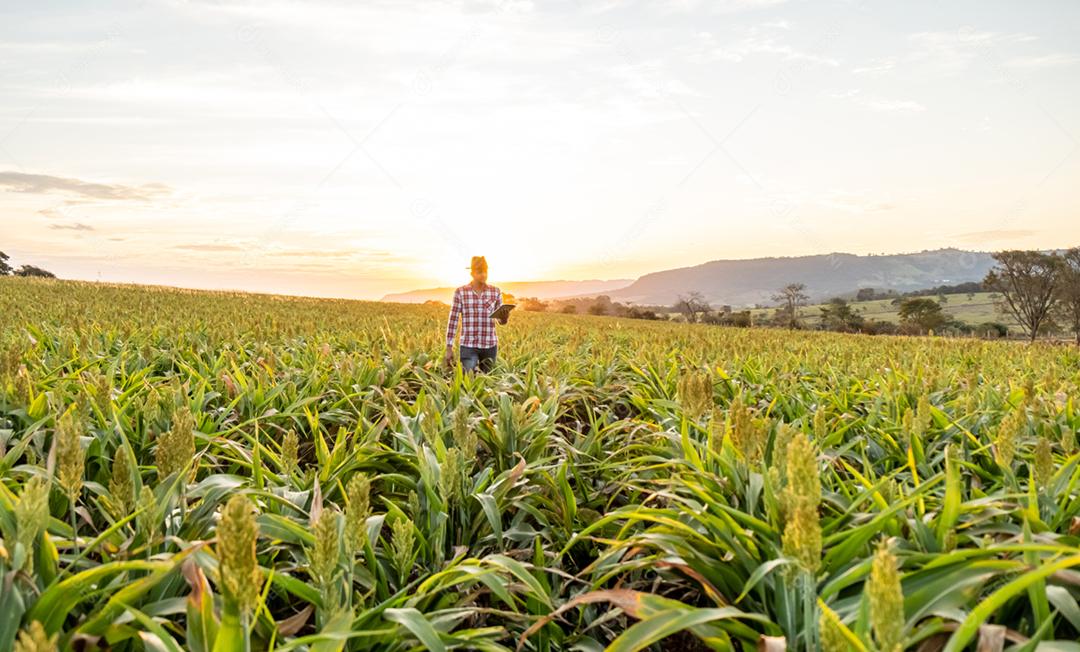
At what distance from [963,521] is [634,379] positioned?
16.4 feet

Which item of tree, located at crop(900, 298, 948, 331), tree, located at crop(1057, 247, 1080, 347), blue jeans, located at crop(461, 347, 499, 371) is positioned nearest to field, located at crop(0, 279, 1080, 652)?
blue jeans, located at crop(461, 347, 499, 371)

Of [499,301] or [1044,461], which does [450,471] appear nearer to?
[1044,461]

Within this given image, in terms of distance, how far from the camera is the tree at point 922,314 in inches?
3465

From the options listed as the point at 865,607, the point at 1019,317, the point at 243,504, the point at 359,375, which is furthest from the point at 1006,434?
the point at 1019,317

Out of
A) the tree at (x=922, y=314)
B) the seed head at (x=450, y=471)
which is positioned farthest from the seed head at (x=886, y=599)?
the tree at (x=922, y=314)

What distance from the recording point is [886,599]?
3.86 feet

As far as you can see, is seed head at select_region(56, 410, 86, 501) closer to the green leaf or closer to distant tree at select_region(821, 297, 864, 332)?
the green leaf

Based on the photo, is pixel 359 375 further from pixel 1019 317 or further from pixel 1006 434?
pixel 1019 317

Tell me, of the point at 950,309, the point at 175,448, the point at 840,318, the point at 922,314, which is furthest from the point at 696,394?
the point at 950,309

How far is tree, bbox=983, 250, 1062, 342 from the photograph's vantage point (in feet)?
206

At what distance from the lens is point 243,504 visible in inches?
52.0

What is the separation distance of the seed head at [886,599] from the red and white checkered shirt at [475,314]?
28.1 ft

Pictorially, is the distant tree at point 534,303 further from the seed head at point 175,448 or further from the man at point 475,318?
the seed head at point 175,448

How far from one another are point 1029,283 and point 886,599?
79941mm
